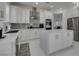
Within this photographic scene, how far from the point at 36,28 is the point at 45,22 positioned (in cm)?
99

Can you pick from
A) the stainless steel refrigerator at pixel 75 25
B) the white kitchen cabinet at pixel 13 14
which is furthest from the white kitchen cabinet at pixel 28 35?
the stainless steel refrigerator at pixel 75 25

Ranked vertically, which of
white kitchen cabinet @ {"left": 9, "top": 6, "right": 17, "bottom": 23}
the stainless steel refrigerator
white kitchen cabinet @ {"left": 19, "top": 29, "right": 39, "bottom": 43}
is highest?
white kitchen cabinet @ {"left": 9, "top": 6, "right": 17, "bottom": 23}

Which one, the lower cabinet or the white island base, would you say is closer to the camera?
the lower cabinet

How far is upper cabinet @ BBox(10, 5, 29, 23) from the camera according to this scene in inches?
201

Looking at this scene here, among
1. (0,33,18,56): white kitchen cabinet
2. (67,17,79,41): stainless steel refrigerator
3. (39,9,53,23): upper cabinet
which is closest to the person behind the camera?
(0,33,18,56): white kitchen cabinet

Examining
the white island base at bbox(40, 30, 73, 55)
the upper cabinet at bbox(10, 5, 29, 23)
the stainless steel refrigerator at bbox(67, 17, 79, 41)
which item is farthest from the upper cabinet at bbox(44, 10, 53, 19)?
the white island base at bbox(40, 30, 73, 55)

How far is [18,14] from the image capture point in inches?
215

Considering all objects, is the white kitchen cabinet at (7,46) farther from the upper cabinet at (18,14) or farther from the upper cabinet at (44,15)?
the upper cabinet at (44,15)

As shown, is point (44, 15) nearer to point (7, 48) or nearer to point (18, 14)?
point (18, 14)

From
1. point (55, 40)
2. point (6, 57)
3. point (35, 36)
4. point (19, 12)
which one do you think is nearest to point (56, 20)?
point (35, 36)

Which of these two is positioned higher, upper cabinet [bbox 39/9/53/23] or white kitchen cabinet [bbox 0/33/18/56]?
upper cabinet [bbox 39/9/53/23]

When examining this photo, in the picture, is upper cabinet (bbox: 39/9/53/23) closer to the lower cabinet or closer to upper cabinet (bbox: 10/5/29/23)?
upper cabinet (bbox: 10/5/29/23)

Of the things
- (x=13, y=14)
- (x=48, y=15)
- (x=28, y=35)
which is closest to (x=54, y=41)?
(x=28, y=35)

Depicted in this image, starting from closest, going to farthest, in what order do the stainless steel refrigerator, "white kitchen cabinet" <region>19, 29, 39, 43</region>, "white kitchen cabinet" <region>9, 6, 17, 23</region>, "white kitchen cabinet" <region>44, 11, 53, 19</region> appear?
"white kitchen cabinet" <region>9, 6, 17, 23</region> → "white kitchen cabinet" <region>19, 29, 39, 43</region> → the stainless steel refrigerator → "white kitchen cabinet" <region>44, 11, 53, 19</region>
